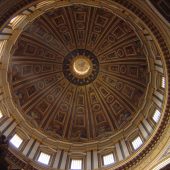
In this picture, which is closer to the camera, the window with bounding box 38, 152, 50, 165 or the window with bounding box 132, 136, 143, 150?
the window with bounding box 132, 136, 143, 150

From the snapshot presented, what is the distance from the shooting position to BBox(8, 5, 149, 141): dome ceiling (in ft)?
86.2

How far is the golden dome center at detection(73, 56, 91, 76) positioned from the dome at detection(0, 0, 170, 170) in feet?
0.35

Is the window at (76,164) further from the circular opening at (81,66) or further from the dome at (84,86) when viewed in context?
the circular opening at (81,66)

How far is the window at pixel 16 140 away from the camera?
20808mm

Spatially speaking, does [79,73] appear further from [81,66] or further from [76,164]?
[76,164]

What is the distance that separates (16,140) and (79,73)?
12.4 metres

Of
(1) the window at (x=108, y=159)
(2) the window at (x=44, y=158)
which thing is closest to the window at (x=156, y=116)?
(1) the window at (x=108, y=159)

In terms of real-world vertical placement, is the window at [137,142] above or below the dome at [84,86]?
below

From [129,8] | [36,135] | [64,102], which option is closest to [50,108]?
[64,102]

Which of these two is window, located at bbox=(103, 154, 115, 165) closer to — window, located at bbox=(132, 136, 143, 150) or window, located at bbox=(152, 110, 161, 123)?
window, located at bbox=(132, 136, 143, 150)

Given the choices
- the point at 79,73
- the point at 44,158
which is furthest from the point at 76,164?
the point at 79,73

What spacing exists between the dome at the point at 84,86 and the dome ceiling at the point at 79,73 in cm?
→ 10

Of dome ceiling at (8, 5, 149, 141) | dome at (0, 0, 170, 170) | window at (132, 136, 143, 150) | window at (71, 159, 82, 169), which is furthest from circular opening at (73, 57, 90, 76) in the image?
window at (132, 136, 143, 150)

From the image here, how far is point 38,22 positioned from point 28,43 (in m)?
2.10
